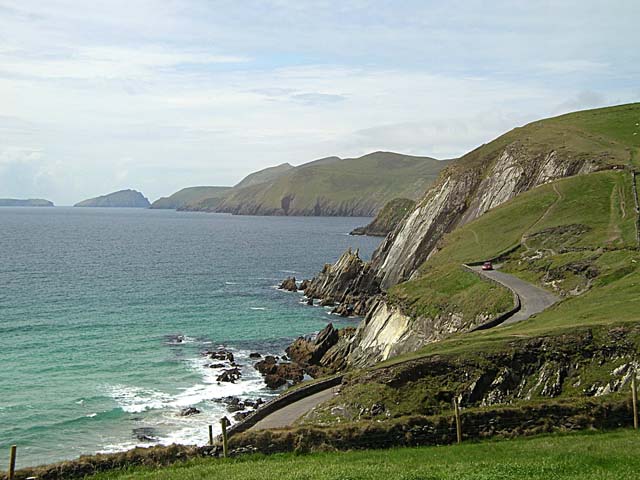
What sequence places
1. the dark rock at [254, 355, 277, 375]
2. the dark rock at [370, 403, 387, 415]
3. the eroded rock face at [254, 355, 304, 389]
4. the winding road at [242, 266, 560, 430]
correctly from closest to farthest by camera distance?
the dark rock at [370, 403, 387, 415] < the winding road at [242, 266, 560, 430] < the eroded rock face at [254, 355, 304, 389] < the dark rock at [254, 355, 277, 375]

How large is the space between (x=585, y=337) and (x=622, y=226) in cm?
3684

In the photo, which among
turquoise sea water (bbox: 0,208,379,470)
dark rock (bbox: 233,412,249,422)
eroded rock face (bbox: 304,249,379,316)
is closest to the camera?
turquoise sea water (bbox: 0,208,379,470)

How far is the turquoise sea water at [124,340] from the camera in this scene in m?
43.6

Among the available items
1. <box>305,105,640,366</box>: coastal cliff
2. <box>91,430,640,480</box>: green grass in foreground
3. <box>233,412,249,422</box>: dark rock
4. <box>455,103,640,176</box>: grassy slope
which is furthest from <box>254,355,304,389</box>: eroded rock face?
<box>455,103,640,176</box>: grassy slope

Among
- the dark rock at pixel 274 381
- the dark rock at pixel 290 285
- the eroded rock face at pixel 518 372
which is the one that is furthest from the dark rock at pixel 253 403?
the dark rock at pixel 290 285

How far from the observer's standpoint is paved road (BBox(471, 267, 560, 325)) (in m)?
45.3

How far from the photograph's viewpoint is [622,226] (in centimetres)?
6456

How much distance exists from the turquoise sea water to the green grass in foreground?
22.0 metres

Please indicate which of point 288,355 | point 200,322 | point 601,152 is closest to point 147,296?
point 200,322

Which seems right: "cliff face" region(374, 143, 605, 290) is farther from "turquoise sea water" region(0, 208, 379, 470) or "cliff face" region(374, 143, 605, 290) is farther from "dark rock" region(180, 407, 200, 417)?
"dark rock" region(180, 407, 200, 417)

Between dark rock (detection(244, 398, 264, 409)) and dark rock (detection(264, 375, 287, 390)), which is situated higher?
dark rock (detection(264, 375, 287, 390))

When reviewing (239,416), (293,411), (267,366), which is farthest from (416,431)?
(267,366)

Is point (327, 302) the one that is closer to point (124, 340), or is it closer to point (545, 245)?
point (124, 340)

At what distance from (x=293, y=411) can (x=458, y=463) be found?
49.5 ft
